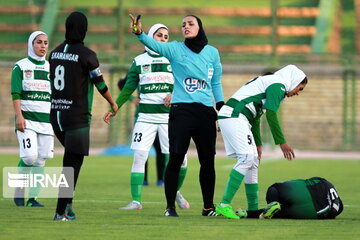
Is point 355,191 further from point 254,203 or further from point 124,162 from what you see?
point 124,162

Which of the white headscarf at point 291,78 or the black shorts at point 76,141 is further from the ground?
the white headscarf at point 291,78

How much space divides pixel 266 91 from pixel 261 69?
19.8 meters

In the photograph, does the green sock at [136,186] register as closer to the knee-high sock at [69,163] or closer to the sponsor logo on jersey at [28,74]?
the sponsor logo on jersey at [28,74]

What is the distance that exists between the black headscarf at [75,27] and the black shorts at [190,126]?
141 cm

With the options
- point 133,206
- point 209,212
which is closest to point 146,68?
point 133,206

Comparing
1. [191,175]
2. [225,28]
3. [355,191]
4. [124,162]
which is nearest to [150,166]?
[124,162]

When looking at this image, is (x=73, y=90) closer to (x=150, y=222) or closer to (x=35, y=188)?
(x=150, y=222)

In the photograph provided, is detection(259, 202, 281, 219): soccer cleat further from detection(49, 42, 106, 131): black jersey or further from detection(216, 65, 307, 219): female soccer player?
detection(49, 42, 106, 131): black jersey

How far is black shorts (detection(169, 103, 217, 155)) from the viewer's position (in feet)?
35.2

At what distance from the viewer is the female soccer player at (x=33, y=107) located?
12.2 meters

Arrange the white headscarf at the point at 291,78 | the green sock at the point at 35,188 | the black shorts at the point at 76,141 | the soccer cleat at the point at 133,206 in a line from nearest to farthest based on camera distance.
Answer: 1. the black shorts at the point at 76,141
2. the white headscarf at the point at 291,78
3. the soccer cleat at the point at 133,206
4. the green sock at the point at 35,188

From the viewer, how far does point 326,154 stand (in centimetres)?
2897

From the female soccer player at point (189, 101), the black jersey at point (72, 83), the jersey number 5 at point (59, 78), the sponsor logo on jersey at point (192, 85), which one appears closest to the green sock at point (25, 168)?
the female soccer player at point (189, 101)

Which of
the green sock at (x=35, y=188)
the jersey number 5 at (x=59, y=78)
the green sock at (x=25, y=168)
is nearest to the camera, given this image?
the jersey number 5 at (x=59, y=78)
